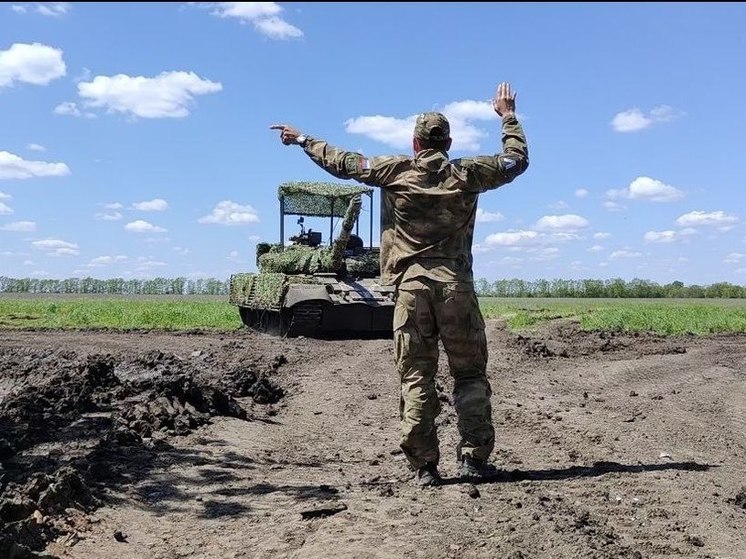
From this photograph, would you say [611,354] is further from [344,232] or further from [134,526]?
[134,526]

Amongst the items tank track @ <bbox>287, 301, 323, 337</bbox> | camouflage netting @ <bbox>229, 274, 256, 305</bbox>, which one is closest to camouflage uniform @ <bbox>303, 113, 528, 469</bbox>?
tank track @ <bbox>287, 301, 323, 337</bbox>

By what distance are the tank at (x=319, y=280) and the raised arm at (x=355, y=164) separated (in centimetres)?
1068

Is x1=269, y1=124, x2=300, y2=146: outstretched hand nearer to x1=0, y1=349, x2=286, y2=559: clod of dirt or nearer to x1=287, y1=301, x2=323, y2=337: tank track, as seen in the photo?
x1=0, y1=349, x2=286, y2=559: clod of dirt

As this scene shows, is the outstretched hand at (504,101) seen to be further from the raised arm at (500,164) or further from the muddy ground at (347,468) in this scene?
the muddy ground at (347,468)

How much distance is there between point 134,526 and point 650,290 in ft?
207

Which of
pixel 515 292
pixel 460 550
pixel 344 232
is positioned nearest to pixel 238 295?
pixel 344 232

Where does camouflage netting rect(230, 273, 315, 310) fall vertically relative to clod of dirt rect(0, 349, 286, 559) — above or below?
above

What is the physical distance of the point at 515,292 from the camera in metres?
73.2

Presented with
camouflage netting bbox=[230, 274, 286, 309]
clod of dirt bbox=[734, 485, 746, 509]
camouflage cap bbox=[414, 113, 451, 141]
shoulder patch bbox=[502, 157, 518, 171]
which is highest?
camouflage cap bbox=[414, 113, 451, 141]

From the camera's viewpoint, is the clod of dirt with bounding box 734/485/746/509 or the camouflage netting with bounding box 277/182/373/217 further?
the camouflage netting with bounding box 277/182/373/217

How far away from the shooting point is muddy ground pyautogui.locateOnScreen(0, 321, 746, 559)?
4320 mm

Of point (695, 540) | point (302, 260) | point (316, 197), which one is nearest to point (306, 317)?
point (302, 260)

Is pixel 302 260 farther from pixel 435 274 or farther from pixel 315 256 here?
pixel 435 274

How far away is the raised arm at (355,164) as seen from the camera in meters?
5.46
